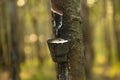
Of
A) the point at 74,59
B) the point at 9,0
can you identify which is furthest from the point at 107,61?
the point at 74,59

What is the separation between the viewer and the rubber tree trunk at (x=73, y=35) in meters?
3.29

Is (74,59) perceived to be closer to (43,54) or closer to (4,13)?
(4,13)

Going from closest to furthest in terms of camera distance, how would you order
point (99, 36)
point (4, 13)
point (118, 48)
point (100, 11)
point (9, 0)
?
point (9, 0) → point (4, 13) → point (118, 48) → point (100, 11) → point (99, 36)

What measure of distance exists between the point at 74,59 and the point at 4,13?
11009 millimetres

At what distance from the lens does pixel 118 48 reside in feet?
56.5

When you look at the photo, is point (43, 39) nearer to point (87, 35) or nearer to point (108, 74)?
point (108, 74)

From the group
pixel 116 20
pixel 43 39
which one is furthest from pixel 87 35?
pixel 43 39

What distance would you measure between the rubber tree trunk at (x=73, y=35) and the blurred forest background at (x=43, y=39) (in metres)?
6.60

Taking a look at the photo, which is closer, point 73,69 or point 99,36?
point 73,69

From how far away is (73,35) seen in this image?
3316 mm

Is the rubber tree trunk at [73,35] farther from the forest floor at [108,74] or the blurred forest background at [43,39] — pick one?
the forest floor at [108,74]

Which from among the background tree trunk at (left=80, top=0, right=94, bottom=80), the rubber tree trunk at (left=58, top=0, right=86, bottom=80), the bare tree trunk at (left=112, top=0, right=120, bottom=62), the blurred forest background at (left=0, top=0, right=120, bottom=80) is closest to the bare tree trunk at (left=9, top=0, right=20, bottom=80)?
the blurred forest background at (left=0, top=0, right=120, bottom=80)

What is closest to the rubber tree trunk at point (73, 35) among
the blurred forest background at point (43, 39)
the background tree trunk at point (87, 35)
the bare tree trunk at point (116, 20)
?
the blurred forest background at point (43, 39)

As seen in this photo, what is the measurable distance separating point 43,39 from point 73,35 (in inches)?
767
